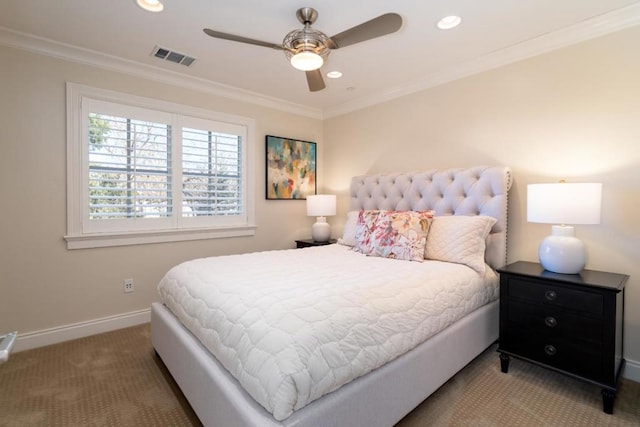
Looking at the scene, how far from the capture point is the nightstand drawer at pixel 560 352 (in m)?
1.81

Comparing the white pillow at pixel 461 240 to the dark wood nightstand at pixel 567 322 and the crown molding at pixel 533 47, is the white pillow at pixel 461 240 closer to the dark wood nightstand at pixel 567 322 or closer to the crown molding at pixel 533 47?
the dark wood nightstand at pixel 567 322

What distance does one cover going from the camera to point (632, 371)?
2.09 m

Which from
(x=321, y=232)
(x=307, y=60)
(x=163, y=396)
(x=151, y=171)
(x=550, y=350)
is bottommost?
(x=163, y=396)

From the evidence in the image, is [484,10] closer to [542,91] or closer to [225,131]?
[542,91]

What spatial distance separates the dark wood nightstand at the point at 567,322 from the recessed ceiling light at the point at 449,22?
1778 mm

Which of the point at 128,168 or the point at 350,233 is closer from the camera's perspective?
the point at 128,168

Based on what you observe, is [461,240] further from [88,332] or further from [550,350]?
[88,332]

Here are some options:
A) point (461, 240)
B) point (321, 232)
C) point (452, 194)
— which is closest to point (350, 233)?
point (321, 232)

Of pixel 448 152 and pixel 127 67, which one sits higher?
pixel 127 67

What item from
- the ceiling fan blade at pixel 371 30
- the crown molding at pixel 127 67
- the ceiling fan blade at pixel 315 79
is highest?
the crown molding at pixel 127 67

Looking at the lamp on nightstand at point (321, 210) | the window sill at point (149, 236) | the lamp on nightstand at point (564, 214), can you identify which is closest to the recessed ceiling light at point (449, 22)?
the lamp on nightstand at point (564, 214)

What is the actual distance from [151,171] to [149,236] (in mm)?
628

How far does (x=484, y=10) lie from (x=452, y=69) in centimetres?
89

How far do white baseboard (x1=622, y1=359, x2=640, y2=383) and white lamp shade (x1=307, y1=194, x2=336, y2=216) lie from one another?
282 cm
